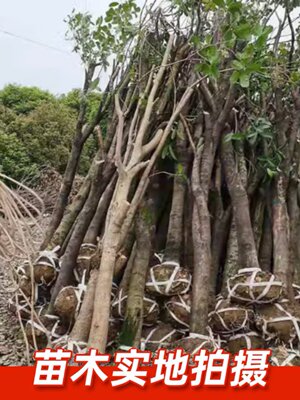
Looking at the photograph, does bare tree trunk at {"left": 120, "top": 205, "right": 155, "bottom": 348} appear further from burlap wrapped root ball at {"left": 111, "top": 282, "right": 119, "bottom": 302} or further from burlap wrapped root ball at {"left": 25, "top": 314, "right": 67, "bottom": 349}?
burlap wrapped root ball at {"left": 25, "top": 314, "right": 67, "bottom": 349}

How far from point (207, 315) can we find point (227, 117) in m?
1.50

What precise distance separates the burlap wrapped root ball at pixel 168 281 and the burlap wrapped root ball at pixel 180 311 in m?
0.04

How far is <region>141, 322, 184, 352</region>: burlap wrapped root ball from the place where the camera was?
8.46 feet

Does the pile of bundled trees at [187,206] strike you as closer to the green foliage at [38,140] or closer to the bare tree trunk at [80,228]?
the bare tree trunk at [80,228]

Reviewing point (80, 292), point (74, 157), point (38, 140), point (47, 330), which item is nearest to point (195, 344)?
point (80, 292)

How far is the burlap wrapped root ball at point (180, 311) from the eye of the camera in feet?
8.53

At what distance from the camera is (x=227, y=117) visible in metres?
3.30

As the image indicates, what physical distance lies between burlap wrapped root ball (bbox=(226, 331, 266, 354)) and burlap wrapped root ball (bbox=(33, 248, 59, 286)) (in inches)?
49.7

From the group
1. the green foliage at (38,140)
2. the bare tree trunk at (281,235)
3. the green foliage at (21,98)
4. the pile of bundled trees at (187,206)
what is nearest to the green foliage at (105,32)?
the pile of bundled trees at (187,206)

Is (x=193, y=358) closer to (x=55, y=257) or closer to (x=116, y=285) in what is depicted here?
(x=116, y=285)

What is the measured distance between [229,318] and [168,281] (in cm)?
41

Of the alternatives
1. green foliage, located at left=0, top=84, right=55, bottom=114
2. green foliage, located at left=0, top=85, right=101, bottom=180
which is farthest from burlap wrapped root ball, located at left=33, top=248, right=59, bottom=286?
green foliage, located at left=0, top=84, right=55, bottom=114

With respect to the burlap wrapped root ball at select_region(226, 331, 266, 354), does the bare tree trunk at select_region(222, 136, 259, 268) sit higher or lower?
higher

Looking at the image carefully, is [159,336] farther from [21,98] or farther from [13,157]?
[21,98]
